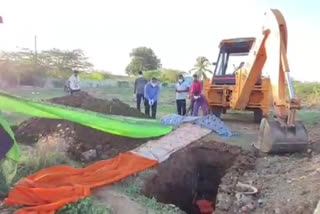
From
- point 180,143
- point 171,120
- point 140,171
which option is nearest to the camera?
point 140,171

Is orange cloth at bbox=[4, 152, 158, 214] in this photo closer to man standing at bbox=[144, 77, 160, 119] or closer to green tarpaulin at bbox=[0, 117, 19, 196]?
green tarpaulin at bbox=[0, 117, 19, 196]

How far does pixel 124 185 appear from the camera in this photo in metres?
6.54

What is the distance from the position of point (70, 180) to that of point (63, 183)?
116mm

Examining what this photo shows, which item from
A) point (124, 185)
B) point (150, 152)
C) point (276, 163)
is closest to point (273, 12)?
point (276, 163)

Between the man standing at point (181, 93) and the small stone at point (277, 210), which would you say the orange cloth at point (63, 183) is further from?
the man standing at point (181, 93)

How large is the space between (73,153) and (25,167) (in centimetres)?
162

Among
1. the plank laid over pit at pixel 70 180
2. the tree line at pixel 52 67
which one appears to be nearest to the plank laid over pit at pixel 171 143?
the plank laid over pit at pixel 70 180

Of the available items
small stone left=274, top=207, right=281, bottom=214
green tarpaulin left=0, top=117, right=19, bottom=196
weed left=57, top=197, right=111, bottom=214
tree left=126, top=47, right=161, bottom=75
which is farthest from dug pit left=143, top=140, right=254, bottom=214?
tree left=126, top=47, right=161, bottom=75

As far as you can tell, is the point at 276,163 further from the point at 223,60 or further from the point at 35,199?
the point at 223,60

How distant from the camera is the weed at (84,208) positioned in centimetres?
491

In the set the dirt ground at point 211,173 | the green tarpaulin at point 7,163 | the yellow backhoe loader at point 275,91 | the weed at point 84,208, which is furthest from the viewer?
the yellow backhoe loader at point 275,91

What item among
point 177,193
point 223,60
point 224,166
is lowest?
point 177,193

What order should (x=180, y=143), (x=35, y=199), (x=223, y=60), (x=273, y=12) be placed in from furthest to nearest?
(x=223, y=60) < (x=180, y=143) < (x=273, y=12) < (x=35, y=199)

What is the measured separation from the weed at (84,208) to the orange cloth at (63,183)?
0.06m
